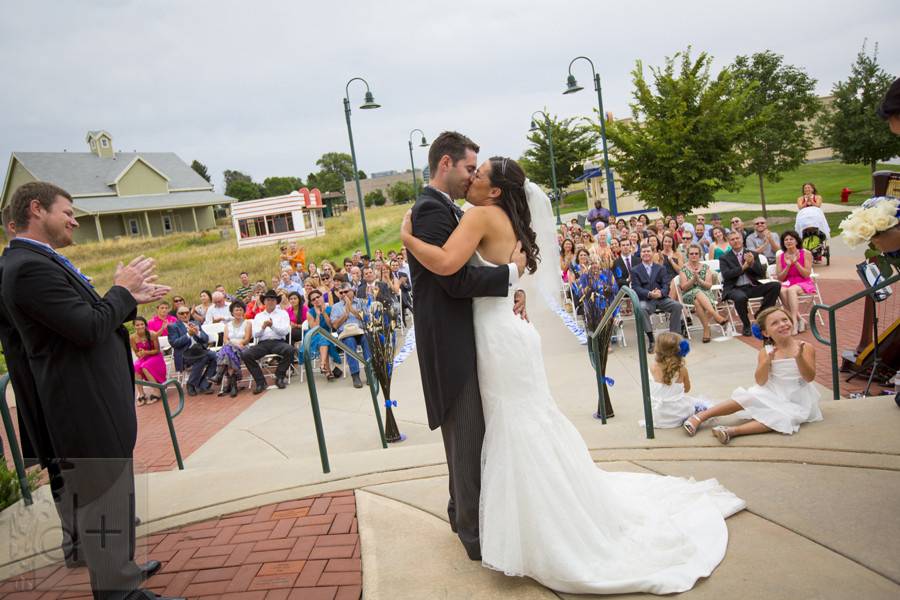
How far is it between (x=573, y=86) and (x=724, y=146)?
A: 473 cm

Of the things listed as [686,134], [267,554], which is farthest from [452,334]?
[686,134]

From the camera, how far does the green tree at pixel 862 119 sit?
62.5 feet

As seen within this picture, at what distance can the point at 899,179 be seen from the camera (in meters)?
2.91

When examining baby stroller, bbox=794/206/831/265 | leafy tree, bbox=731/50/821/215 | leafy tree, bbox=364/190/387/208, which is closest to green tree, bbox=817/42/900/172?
leafy tree, bbox=731/50/821/215

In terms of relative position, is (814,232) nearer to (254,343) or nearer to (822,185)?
(254,343)

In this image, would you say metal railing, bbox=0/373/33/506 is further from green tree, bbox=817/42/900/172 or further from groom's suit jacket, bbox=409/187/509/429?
green tree, bbox=817/42/900/172

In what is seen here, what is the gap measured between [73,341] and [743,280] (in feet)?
28.0

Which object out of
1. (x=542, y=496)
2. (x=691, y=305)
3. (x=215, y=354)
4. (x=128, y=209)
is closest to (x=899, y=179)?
(x=542, y=496)

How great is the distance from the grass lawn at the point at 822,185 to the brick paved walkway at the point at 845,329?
18.3 m

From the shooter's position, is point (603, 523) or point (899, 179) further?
point (899, 179)

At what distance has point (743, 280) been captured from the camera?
8.66 metres

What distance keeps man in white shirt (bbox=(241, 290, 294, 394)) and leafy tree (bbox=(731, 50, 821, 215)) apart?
1613 cm

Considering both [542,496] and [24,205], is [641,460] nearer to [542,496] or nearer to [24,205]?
[542,496]

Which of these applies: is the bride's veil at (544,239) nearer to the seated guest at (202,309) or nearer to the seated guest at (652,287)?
the seated guest at (652,287)
